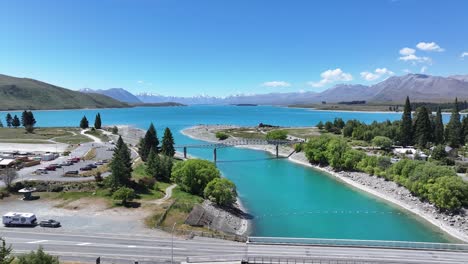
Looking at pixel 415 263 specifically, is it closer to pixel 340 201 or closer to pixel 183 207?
pixel 183 207

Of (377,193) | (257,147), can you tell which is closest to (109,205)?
(377,193)

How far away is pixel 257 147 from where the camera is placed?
143625mm

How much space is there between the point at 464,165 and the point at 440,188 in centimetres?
2937

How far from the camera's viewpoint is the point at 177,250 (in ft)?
125

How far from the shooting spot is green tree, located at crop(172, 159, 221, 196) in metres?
66.3

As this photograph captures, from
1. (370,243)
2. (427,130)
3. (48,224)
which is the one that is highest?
(427,130)

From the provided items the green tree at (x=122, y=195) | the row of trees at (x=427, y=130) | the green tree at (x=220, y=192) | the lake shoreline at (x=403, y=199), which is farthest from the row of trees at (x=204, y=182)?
the row of trees at (x=427, y=130)

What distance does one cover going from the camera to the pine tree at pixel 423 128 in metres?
108

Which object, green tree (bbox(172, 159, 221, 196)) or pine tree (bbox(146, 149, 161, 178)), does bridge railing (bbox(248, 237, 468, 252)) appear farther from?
pine tree (bbox(146, 149, 161, 178))

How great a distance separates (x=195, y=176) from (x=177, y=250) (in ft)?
95.1

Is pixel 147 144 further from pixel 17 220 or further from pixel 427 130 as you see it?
pixel 427 130

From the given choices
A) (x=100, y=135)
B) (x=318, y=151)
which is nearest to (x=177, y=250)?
(x=318, y=151)

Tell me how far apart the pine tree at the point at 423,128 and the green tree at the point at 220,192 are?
7356 centimetres

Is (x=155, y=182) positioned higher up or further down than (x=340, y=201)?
higher up
